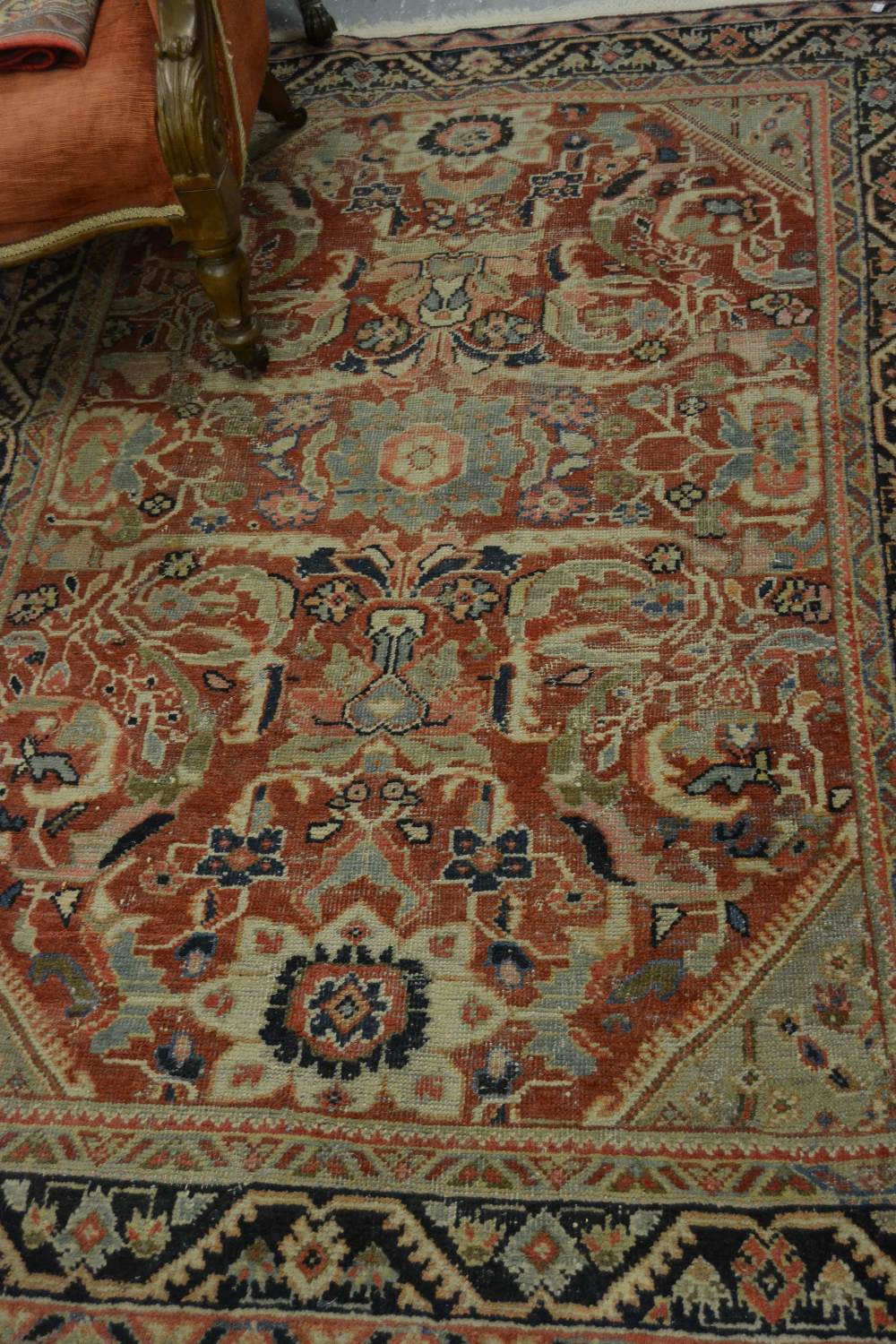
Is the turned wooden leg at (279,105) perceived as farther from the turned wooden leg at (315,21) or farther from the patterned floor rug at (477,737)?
the turned wooden leg at (315,21)

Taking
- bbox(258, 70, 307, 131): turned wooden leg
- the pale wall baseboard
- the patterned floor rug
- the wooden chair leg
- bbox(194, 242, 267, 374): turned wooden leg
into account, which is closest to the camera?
the patterned floor rug

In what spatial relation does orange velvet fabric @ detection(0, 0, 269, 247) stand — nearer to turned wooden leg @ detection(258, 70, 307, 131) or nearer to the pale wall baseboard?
turned wooden leg @ detection(258, 70, 307, 131)

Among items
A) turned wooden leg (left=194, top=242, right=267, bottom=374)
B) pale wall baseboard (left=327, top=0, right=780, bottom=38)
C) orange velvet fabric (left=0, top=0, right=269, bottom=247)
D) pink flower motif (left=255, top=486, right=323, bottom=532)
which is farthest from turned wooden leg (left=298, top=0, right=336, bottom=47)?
pink flower motif (left=255, top=486, right=323, bottom=532)

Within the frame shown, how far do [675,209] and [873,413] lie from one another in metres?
0.74

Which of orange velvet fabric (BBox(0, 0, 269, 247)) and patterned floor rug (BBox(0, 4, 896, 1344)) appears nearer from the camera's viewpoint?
patterned floor rug (BBox(0, 4, 896, 1344))

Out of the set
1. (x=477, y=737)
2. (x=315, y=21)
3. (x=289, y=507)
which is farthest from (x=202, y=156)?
(x=315, y=21)

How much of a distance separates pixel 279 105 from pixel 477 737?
5.96ft

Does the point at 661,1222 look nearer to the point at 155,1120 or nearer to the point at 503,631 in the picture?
the point at 155,1120

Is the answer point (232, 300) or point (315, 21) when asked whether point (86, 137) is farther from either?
point (315, 21)

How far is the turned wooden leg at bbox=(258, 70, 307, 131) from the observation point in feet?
9.12

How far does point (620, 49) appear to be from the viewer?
2.93 meters

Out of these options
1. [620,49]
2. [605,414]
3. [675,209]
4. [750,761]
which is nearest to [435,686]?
[750,761]

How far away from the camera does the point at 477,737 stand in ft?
6.46

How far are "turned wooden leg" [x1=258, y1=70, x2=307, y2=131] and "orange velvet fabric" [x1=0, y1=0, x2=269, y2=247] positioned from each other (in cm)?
61
